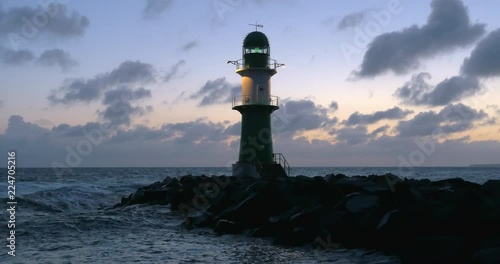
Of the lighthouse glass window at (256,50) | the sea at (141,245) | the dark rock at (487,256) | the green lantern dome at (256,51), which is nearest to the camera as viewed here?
the dark rock at (487,256)

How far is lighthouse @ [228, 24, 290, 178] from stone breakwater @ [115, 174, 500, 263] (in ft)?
23.4

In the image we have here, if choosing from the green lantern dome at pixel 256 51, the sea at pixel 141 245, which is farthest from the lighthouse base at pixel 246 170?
the sea at pixel 141 245

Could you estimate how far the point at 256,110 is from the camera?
21969mm

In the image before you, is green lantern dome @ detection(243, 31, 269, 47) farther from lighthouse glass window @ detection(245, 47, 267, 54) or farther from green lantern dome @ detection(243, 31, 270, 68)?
lighthouse glass window @ detection(245, 47, 267, 54)

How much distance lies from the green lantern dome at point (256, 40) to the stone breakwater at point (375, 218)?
9.73 m

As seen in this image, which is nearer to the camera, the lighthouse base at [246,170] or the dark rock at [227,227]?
the dark rock at [227,227]

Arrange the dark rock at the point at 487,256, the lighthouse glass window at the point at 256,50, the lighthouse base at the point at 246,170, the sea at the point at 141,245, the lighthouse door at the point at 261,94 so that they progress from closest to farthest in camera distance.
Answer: the dark rock at the point at 487,256 → the sea at the point at 141,245 → the lighthouse base at the point at 246,170 → the lighthouse door at the point at 261,94 → the lighthouse glass window at the point at 256,50

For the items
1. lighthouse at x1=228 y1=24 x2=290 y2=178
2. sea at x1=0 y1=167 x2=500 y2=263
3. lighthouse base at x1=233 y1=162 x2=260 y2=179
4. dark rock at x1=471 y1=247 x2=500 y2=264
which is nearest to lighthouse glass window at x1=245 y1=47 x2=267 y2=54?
lighthouse at x1=228 y1=24 x2=290 y2=178

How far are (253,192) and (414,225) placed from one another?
19.7ft

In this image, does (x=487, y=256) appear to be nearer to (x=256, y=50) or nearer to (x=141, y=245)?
(x=141, y=245)

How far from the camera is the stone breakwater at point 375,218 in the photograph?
7.32m

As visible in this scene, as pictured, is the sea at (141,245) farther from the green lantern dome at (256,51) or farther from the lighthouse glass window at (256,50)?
the lighthouse glass window at (256,50)

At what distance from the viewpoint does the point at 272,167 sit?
22.1m

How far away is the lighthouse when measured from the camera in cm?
2195
